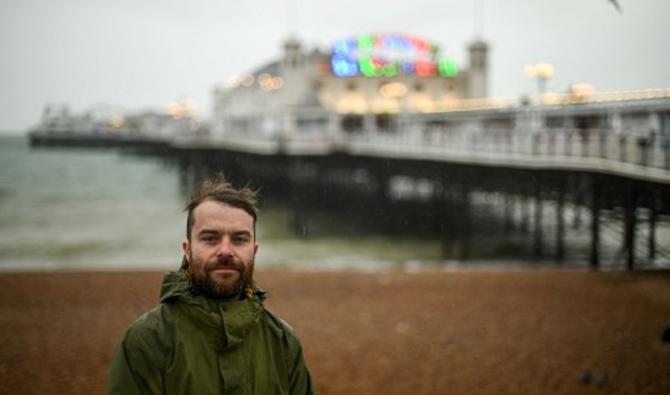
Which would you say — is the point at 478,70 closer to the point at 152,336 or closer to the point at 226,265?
the point at 226,265

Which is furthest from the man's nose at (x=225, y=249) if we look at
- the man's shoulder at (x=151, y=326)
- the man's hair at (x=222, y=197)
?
the man's shoulder at (x=151, y=326)

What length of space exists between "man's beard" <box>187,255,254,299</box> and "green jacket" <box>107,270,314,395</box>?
0.03 m

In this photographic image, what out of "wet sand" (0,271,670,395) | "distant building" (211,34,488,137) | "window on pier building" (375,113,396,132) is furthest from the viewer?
"distant building" (211,34,488,137)

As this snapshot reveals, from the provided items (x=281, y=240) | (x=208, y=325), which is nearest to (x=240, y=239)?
(x=208, y=325)

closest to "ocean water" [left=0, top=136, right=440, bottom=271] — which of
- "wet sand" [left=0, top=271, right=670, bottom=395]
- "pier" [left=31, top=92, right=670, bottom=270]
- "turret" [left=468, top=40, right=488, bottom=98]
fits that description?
"pier" [left=31, top=92, right=670, bottom=270]

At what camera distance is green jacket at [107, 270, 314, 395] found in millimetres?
2506

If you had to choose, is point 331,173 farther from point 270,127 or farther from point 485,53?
point 485,53

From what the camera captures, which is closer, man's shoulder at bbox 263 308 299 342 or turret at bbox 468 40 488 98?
man's shoulder at bbox 263 308 299 342

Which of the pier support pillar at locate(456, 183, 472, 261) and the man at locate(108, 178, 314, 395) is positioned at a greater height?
the man at locate(108, 178, 314, 395)

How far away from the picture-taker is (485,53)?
198ft

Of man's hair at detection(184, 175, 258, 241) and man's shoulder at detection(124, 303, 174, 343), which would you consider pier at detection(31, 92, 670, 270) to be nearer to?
man's hair at detection(184, 175, 258, 241)

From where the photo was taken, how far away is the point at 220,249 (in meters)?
2.59

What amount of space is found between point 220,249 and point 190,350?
39 centimetres

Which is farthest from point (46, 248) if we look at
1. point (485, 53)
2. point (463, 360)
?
point (485, 53)
